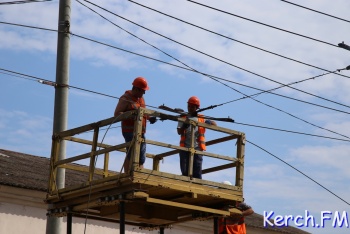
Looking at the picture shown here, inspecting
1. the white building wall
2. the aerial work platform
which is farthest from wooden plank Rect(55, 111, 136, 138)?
the white building wall

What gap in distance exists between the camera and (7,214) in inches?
795

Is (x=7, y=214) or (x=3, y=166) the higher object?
(x=3, y=166)

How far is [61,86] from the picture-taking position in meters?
15.6

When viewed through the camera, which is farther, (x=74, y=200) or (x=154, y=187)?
(x=74, y=200)

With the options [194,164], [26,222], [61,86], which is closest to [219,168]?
[194,164]

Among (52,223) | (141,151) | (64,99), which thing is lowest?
(52,223)

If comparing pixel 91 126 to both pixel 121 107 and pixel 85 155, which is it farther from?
pixel 121 107

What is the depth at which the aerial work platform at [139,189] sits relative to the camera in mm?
14234

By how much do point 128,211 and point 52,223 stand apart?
1608 mm

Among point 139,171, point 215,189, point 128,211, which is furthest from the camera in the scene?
point 128,211

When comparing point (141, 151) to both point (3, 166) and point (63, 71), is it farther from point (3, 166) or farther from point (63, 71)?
point (3, 166)

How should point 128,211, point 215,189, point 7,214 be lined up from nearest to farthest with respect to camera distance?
point 215,189, point 128,211, point 7,214

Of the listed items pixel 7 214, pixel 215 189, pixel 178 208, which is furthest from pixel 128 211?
pixel 7 214

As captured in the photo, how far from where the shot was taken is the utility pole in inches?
603
